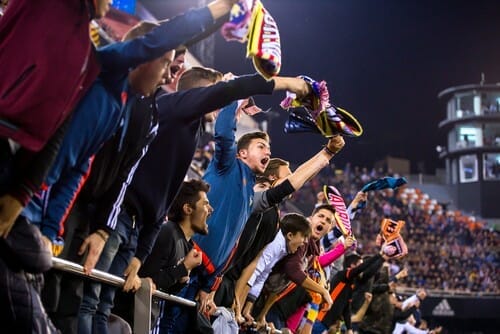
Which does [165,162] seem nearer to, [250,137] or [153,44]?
[153,44]

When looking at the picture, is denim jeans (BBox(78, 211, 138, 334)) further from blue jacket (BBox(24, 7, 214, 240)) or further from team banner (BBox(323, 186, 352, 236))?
team banner (BBox(323, 186, 352, 236))

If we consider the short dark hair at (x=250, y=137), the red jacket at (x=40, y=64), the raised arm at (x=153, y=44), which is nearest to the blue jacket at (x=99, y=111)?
the raised arm at (x=153, y=44)

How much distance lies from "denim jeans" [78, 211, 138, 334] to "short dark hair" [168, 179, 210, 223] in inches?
34.6

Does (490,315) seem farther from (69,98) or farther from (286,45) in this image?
(69,98)

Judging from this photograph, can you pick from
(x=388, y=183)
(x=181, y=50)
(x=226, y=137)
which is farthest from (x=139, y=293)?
(x=388, y=183)

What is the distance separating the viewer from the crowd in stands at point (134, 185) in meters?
2.39

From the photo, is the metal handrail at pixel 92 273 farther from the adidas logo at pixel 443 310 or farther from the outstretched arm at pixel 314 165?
the adidas logo at pixel 443 310

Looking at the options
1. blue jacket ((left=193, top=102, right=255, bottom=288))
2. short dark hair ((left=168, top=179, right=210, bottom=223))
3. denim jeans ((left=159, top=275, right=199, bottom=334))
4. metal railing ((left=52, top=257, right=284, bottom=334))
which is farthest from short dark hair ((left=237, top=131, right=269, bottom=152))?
metal railing ((left=52, top=257, right=284, bottom=334))

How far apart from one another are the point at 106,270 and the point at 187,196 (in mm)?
1171

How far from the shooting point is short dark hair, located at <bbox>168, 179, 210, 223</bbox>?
4488mm

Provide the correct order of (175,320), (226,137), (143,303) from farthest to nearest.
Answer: (175,320) → (226,137) → (143,303)

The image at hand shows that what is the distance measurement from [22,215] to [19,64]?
49 centimetres

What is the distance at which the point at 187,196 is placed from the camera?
4.53m

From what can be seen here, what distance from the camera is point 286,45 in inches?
1398
